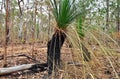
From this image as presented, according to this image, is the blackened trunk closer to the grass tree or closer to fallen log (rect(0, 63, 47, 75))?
the grass tree

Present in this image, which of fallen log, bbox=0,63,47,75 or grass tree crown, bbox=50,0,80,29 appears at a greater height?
grass tree crown, bbox=50,0,80,29

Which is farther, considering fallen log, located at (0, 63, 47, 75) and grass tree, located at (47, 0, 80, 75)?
fallen log, located at (0, 63, 47, 75)

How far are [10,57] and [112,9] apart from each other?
8922 millimetres

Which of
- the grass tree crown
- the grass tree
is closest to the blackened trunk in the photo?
the grass tree

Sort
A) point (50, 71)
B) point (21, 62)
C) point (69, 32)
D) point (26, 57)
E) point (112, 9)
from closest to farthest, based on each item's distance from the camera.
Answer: point (69, 32), point (50, 71), point (21, 62), point (26, 57), point (112, 9)

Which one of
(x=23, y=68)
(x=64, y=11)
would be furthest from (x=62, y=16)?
(x=23, y=68)

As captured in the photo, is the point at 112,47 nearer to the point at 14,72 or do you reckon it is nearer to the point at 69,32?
the point at 69,32

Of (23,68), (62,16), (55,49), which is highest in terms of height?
(62,16)

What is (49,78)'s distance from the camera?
8.50 feet

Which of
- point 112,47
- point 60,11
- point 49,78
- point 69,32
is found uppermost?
point 60,11

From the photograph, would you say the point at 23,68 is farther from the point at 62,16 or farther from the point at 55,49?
the point at 62,16

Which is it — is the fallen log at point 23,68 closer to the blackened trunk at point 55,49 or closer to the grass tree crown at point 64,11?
the blackened trunk at point 55,49

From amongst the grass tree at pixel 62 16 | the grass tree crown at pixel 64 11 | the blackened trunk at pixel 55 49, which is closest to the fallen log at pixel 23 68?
the blackened trunk at pixel 55 49

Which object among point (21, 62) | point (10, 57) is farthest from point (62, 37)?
point (10, 57)
